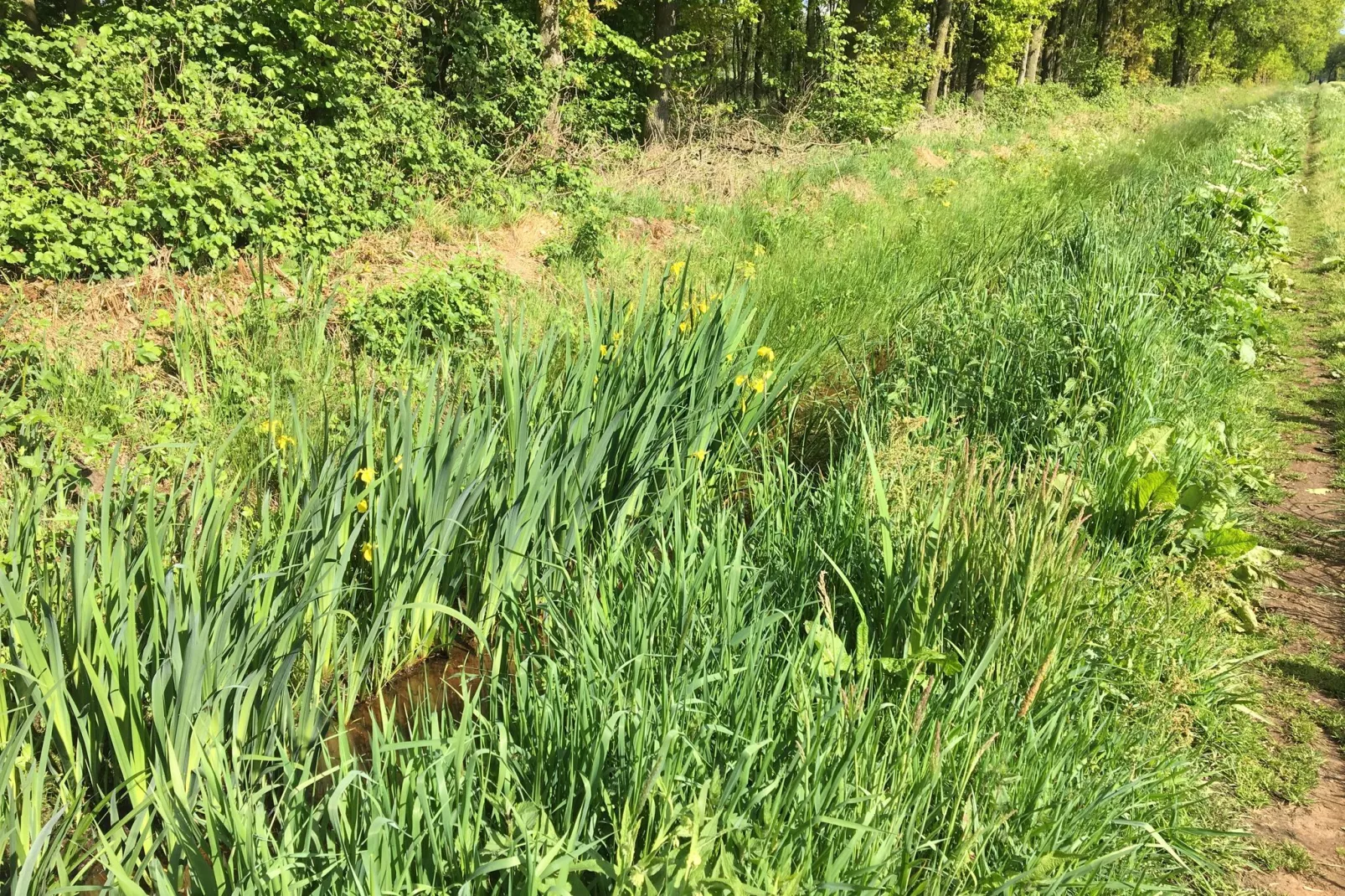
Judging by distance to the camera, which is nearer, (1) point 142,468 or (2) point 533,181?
(1) point 142,468

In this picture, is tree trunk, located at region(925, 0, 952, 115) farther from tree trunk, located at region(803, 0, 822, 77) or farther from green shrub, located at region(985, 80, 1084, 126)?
tree trunk, located at region(803, 0, 822, 77)

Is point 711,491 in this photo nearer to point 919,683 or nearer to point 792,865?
point 919,683

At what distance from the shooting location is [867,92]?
14305 millimetres

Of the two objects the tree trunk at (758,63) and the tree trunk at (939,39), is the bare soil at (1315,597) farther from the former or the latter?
the tree trunk at (758,63)

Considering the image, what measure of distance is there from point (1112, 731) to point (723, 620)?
1.14 metres

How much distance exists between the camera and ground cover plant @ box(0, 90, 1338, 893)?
6.17ft

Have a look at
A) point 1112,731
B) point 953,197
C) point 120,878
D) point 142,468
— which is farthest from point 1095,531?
point 953,197

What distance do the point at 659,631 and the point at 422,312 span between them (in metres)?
3.76

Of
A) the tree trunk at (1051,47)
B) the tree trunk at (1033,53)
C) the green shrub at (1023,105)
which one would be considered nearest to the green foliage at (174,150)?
the green shrub at (1023,105)

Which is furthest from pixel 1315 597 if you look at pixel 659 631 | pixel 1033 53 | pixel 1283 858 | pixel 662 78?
Result: pixel 1033 53

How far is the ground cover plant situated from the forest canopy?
1667 mm

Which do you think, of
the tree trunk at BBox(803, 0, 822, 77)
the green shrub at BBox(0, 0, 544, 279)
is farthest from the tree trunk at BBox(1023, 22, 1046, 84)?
the green shrub at BBox(0, 0, 544, 279)

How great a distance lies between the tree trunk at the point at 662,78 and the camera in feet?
43.3

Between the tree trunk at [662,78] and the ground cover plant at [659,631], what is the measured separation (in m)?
9.51
